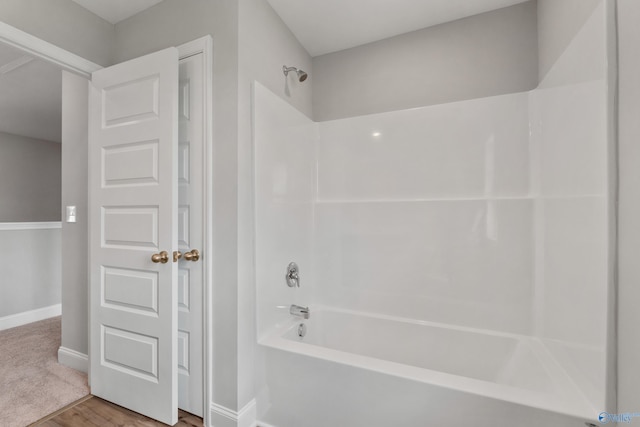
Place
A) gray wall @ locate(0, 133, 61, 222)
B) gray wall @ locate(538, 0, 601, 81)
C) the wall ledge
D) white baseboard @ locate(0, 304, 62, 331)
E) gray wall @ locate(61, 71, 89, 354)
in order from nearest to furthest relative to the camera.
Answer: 1. gray wall @ locate(538, 0, 601, 81)
2. gray wall @ locate(61, 71, 89, 354)
3. white baseboard @ locate(0, 304, 62, 331)
4. the wall ledge
5. gray wall @ locate(0, 133, 61, 222)

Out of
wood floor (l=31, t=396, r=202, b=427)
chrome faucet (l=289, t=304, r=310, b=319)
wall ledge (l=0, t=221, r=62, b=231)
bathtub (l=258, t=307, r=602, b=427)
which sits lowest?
wood floor (l=31, t=396, r=202, b=427)

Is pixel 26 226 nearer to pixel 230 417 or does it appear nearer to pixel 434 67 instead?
pixel 230 417

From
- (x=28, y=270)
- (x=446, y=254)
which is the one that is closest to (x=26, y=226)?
(x=28, y=270)

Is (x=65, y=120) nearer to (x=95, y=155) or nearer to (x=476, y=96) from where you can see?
(x=95, y=155)

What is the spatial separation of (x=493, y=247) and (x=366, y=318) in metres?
0.99

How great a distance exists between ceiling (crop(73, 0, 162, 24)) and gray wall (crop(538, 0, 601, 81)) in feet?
7.21

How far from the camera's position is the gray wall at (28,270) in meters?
2.99

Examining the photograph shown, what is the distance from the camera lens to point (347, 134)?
225cm

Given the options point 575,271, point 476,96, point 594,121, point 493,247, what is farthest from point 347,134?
point 575,271

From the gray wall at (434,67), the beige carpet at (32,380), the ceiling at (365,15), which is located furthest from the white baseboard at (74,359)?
the ceiling at (365,15)

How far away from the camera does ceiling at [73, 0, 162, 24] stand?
1.70m

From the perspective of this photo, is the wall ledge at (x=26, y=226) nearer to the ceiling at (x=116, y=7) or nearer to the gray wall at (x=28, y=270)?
the gray wall at (x=28, y=270)
